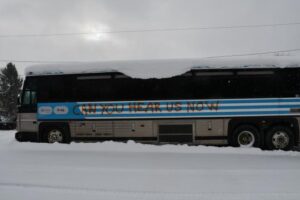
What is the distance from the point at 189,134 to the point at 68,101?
4.74m

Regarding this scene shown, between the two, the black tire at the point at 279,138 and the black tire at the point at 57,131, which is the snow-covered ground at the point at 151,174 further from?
the black tire at the point at 57,131

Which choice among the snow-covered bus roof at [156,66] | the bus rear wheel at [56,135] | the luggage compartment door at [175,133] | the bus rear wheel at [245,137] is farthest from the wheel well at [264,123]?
the bus rear wheel at [56,135]

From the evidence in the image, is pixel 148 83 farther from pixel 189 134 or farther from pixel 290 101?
pixel 290 101

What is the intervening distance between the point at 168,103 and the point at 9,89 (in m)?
44.5

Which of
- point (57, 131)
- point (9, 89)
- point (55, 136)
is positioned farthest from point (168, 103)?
point (9, 89)

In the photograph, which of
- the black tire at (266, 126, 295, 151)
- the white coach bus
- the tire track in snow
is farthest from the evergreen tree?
the tire track in snow

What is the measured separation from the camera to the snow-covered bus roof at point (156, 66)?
10891 millimetres

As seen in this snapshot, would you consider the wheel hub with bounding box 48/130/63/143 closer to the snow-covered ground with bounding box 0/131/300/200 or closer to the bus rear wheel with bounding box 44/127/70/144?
the bus rear wheel with bounding box 44/127/70/144

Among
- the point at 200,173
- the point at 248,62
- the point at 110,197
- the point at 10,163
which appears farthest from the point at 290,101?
the point at 10,163

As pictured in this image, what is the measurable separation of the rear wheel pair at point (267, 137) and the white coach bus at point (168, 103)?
0.03 meters

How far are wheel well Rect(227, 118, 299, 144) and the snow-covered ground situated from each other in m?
1.24

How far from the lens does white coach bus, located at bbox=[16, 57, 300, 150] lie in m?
10.7

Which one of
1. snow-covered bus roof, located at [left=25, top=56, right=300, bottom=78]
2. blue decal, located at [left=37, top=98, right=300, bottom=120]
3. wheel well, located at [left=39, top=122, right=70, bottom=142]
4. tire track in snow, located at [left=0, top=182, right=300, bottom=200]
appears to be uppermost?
snow-covered bus roof, located at [left=25, top=56, right=300, bottom=78]

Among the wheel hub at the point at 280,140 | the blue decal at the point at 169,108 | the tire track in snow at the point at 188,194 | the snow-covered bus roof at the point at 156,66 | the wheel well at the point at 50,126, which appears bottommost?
the tire track in snow at the point at 188,194
